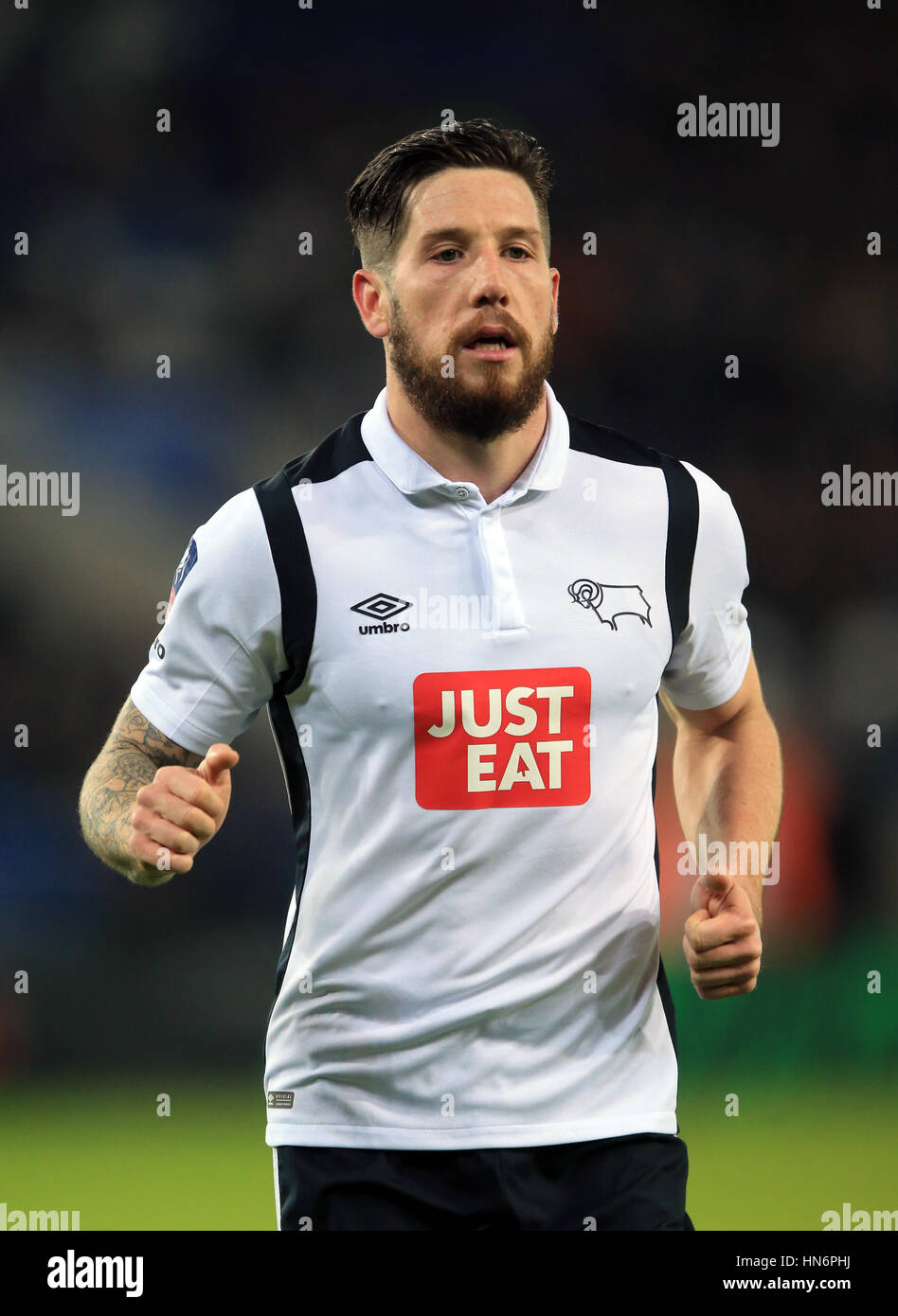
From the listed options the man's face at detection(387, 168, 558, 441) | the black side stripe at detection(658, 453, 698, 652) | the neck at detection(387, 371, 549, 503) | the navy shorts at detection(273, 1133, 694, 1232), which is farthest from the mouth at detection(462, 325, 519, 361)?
the navy shorts at detection(273, 1133, 694, 1232)

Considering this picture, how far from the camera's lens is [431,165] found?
2381 mm

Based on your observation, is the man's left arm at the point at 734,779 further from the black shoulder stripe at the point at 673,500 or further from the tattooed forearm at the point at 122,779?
the tattooed forearm at the point at 122,779

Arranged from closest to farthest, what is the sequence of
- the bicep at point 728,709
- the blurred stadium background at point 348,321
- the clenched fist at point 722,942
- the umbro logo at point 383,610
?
the clenched fist at point 722,942, the umbro logo at point 383,610, the bicep at point 728,709, the blurred stadium background at point 348,321

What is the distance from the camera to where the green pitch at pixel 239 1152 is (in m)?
4.14

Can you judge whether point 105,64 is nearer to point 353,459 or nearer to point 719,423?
point 719,423

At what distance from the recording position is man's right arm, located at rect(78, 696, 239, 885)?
6.29 feet

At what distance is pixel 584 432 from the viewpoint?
8.04 ft

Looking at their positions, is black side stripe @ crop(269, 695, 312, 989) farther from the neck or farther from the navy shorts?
the neck

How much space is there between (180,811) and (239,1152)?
2.83 metres

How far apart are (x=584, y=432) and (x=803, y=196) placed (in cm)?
363

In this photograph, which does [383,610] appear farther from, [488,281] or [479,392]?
[488,281]

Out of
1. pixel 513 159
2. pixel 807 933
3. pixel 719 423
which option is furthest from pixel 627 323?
pixel 513 159

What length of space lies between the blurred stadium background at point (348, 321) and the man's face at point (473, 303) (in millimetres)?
3012

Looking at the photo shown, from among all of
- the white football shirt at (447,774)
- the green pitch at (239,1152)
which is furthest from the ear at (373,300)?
the green pitch at (239,1152)
